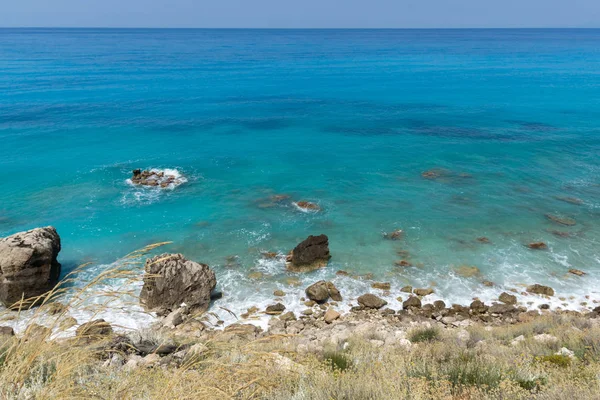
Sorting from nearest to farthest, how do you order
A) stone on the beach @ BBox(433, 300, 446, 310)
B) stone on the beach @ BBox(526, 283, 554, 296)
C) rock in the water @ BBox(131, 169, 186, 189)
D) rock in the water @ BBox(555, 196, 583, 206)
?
stone on the beach @ BBox(433, 300, 446, 310) < stone on the beach @ BBox(526, 283, 554, 296) < rock in the water @ BBox(555, 196, 583, 206) < rock in the water @ BBox(131, 169, 186, 189)

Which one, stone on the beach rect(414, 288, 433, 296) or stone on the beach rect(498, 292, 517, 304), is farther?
stone on the beach rect(414, 288, 433, 296)

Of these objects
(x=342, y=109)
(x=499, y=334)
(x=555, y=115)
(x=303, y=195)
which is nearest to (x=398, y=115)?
(x=342, y=109)

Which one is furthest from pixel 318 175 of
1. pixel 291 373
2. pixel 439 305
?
pixel 291 373

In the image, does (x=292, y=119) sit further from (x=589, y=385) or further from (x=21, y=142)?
(x=589, y=385)

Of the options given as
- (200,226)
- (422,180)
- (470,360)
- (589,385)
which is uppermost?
(589,385)

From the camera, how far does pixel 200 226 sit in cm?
2242

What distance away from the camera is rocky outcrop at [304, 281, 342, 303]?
16.4 meters

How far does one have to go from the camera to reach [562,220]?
2211 centimetres

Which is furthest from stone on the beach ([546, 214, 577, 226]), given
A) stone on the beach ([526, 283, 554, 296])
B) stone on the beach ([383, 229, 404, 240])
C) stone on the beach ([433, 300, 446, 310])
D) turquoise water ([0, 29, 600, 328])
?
stone on the beach ([433, 300, 446, 310])

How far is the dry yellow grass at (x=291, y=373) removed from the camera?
4.12 metres

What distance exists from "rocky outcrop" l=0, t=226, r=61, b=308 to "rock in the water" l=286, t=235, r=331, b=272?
10.9 m

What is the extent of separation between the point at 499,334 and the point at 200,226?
16573 mm

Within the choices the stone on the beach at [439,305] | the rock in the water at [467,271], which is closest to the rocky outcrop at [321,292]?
the stone on the beach at [439,305]

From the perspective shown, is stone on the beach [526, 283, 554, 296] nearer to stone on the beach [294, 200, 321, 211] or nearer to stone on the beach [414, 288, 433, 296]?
stone on the beach [414, 288, 433, 296]
